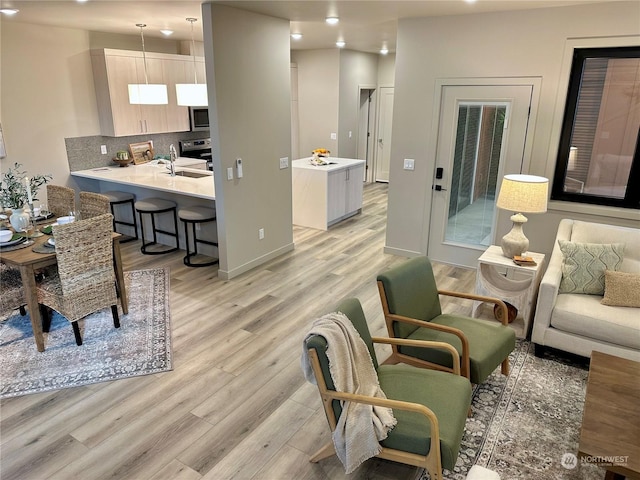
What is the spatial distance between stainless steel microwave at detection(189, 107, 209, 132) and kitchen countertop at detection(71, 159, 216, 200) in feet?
3.43

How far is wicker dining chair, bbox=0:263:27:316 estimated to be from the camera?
3475 millimetres

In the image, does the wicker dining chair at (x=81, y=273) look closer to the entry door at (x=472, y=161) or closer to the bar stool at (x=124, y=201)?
the bar stool at (x=124, y=201)

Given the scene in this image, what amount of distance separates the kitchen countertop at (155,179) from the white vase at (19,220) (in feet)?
4.96

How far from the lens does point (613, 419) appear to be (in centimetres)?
217

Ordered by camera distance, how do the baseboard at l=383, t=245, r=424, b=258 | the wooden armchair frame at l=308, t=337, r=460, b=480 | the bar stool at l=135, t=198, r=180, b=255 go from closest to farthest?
the wooden armchair frame at l=308, t=337, r=460, b=480
the bar stool at l=135, t=198, r=180, b=255
the baseboard at l=383, t=245, r=424, b=258

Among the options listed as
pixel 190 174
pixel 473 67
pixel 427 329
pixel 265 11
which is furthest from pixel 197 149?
pixel 427 329

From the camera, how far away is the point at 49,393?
2986 millimetres

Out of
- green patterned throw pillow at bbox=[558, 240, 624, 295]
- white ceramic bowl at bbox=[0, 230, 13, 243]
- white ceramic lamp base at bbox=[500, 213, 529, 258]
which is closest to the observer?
green patterned throw pillow at bbox=[558, 240, 624, 295]

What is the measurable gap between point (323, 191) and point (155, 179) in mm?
2360

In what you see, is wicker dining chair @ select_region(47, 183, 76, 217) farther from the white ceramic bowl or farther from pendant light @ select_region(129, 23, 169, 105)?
pendant light @ select_region(129, 23, 169, 105)

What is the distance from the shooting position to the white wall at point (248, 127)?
14.0 ft

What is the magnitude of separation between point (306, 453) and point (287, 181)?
11.9 ft

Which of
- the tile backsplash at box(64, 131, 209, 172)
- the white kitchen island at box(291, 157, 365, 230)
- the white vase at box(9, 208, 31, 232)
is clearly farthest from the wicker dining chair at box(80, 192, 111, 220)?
the white kitchen island at box(291, 157, 365, 230)

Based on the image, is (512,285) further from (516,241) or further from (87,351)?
(87,351)
